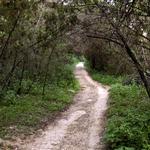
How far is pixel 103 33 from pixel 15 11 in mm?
3336

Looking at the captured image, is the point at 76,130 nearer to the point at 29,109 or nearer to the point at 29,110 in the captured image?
the point at 29,110

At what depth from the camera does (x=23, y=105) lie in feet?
63.1

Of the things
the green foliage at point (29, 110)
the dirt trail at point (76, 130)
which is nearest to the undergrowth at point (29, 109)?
the green foliage at point (29, 110)

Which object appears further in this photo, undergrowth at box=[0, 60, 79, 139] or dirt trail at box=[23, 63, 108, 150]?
undergrowth at box=[0, 60, 79, 139]

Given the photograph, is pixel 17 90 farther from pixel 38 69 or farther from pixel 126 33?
pixel 126 33

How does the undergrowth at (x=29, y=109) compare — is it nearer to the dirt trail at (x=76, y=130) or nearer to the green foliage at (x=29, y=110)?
the green foliage at (x=29, y=110)

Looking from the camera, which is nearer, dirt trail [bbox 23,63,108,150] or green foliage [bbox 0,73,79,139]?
dirt trail [bbox 23,63,108,150]

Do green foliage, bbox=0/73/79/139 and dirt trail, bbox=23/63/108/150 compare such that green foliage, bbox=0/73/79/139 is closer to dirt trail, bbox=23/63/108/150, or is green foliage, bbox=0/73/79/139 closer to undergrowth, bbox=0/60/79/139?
undergrowth, bbox=0/60/79/139

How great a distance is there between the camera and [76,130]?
14.9m

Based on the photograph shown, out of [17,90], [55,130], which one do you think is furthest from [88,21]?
[17,90]

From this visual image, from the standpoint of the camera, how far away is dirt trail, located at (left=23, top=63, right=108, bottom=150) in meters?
12.4

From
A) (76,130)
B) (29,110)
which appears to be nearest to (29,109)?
(29,110)

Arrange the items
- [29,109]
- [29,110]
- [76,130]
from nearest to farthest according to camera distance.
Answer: [76,130], [29,110], [29,109]

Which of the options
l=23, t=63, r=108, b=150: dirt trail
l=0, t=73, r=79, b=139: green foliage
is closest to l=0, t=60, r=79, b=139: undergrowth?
l=0, t=73, r=79, b=139: green foliage
